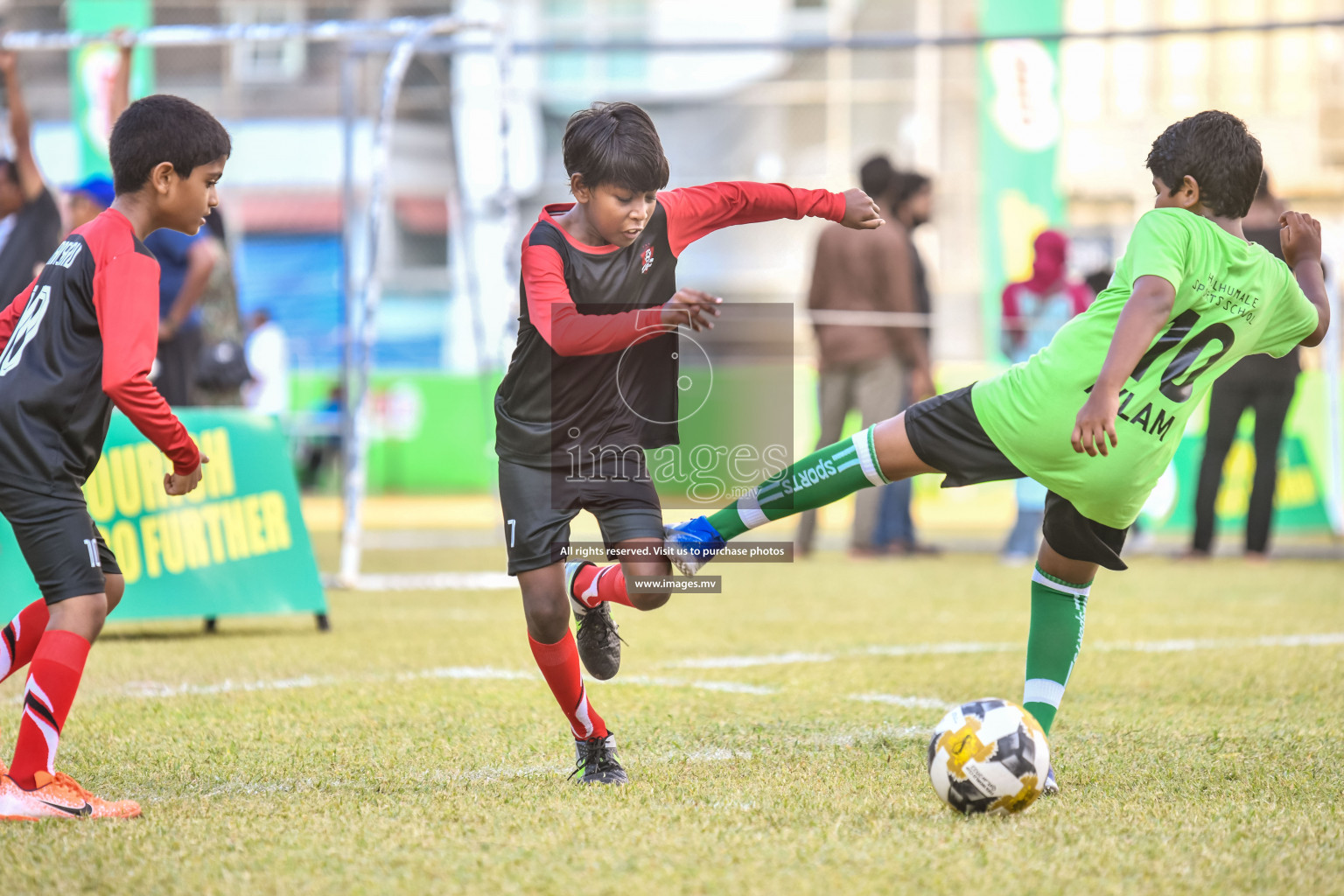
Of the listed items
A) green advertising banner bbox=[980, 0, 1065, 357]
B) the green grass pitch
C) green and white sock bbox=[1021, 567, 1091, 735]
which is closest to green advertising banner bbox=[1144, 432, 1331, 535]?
green advertising banner bbox=[980, 0, 1065, 357]

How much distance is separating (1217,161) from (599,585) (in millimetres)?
1777

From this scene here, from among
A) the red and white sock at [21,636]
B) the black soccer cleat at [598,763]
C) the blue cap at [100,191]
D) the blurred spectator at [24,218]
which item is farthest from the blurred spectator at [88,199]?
the black soccer cleat at [598,763]

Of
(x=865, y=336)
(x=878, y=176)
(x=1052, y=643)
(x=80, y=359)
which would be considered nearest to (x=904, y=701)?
(x=1052, y=643)

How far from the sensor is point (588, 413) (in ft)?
11.9

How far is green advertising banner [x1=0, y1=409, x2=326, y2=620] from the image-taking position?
594cm

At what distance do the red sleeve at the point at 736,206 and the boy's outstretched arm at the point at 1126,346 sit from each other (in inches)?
33.5

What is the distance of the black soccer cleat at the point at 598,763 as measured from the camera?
11.3 ft

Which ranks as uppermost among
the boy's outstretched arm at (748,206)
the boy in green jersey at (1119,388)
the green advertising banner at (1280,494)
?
the boy's outstretched arm at (748,206)

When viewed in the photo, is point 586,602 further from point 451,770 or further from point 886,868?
point 886,868

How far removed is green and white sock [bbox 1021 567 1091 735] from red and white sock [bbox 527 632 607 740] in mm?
1104

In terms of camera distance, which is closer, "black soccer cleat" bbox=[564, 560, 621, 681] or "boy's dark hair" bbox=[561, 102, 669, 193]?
"boy's dark hair" bbox=[561, 102, 669, 193]

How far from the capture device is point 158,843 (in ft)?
9.31

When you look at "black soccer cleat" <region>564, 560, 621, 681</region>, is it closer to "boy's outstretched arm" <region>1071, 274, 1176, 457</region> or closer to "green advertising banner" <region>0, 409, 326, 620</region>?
Result: "boy's outstretched arm" <region>1071, 274, 1176, 457</region>

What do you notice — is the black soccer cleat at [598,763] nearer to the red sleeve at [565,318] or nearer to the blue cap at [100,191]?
the red sleeve at [565,318]
